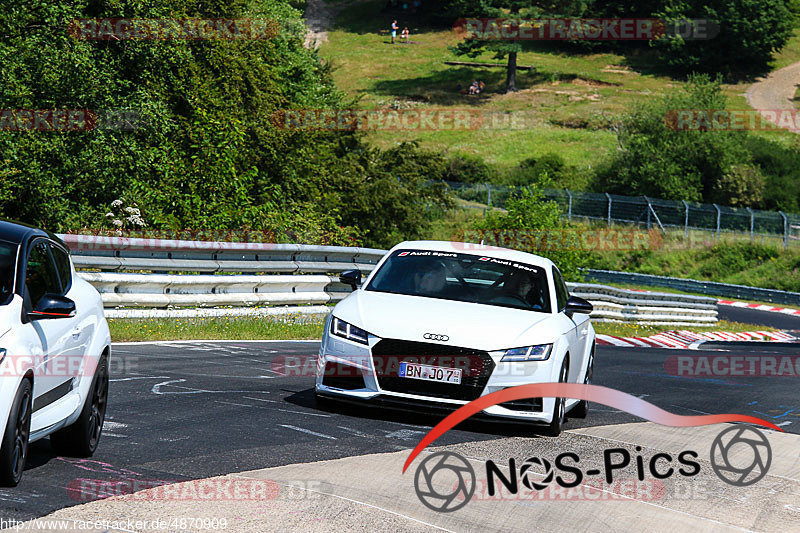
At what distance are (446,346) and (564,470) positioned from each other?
1554 millimetres

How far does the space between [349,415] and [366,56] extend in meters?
121

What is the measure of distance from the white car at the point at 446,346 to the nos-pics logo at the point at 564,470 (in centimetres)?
85

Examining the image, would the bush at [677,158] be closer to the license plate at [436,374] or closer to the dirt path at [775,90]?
the dirt path at [775,90]

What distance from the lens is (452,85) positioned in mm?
113875

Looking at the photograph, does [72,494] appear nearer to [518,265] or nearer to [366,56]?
[518,265]

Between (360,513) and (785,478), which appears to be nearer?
(360,513)

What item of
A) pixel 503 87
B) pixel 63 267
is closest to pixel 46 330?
pixel 63 267

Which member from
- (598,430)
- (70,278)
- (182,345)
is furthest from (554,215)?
(70,278)

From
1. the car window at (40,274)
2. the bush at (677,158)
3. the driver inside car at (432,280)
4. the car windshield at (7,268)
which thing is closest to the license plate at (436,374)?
the driver inside car at (432,280)

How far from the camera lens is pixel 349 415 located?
8.89 metres
